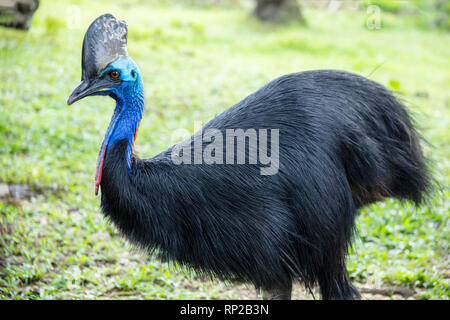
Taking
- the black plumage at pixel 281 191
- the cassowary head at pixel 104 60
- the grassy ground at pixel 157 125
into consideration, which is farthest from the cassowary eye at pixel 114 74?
the grassy ground at pixel 157 125

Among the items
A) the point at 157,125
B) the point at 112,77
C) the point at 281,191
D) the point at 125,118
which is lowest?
the point at 281,191

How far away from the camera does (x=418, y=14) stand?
12820 mm

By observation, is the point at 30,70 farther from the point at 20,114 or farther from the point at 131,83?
the point at 131,83

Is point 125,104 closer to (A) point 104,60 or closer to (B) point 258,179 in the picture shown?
(A) point 104,60

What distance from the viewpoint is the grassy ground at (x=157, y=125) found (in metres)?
3.71

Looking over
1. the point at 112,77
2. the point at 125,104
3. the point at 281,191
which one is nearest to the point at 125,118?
the point at 125,104

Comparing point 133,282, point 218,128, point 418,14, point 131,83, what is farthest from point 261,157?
point 418,14

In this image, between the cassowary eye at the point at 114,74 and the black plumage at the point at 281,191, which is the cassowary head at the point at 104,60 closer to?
the cassowary eye at the point at 114,74

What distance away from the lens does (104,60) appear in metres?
2.55

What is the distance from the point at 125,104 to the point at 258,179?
0.72 metres

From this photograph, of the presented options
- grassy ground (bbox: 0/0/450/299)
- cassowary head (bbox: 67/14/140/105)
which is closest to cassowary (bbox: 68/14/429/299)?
cassowary head (bbox: 67/14/140/105)

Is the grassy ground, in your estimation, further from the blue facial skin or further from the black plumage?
the blue facial skin

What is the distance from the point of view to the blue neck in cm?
262
